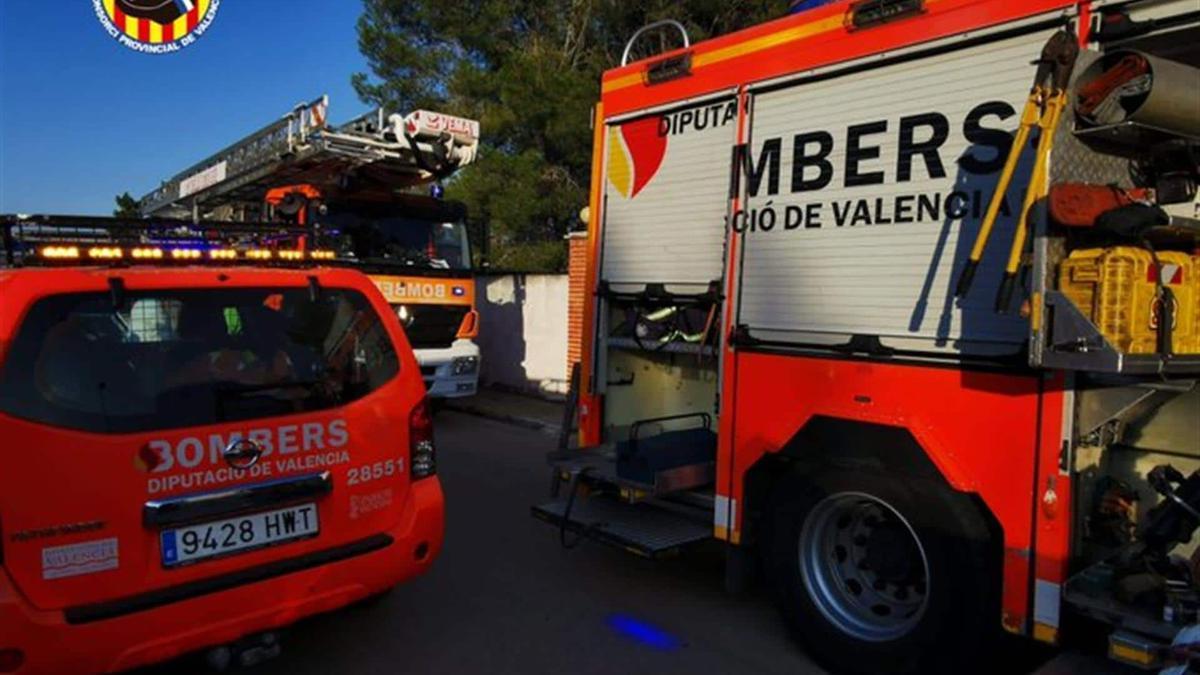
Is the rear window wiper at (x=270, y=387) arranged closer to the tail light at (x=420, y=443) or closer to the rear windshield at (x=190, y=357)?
the rear windshield at (x=190, y=357)

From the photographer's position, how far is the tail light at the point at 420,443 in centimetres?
380

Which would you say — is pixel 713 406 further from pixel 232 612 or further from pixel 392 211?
pixel 392 211

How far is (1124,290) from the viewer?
2.75 metres

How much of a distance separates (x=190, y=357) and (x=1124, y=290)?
10.8 feet

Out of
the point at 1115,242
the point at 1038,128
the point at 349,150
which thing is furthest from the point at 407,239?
the point at 1115,242

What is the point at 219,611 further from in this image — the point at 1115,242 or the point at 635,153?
the point at 1115,242

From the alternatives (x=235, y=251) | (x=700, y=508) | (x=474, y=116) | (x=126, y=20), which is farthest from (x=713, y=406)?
(x=474, y=116)

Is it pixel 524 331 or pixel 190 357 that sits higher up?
pixel 190 357

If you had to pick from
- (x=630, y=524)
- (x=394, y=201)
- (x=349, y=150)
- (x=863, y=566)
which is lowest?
(x=630, y=524)

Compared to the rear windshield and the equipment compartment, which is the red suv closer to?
the rear windshield

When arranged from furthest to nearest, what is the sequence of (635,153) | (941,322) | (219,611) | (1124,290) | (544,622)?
(635,153) < (544,622) < (941,322) < (219,611) < (1124,290)

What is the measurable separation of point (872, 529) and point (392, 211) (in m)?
7.59

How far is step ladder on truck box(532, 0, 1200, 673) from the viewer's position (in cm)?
285

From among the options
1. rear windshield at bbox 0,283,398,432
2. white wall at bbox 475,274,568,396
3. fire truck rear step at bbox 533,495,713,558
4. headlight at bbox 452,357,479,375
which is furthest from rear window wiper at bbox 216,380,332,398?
Result: white wall at bbox 475,274,568,396
